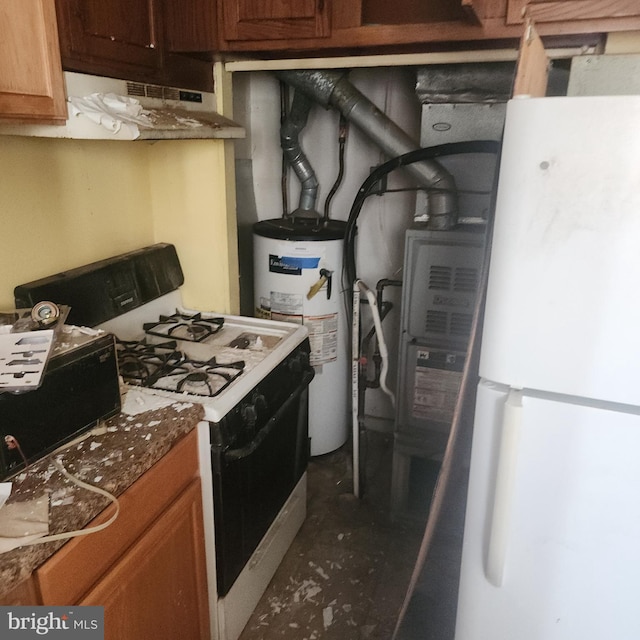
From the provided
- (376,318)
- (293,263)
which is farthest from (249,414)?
(293,263)

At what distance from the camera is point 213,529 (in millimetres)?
1513

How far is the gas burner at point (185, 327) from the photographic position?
6.33 ft

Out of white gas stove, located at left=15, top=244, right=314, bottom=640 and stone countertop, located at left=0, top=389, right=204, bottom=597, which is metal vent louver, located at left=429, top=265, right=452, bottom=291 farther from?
stone countertop, located at left=0, top=389, right=204, bottom=597

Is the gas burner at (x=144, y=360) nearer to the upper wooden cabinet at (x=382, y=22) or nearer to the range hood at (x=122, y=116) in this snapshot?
the range hood at (x=122, y=116)

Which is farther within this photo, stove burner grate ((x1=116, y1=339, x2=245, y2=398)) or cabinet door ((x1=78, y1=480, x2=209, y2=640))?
stove burner grate ((x1=116, y1=339, x2=245, y2=398))

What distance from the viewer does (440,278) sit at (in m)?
1.98

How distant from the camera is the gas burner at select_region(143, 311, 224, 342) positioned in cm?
193

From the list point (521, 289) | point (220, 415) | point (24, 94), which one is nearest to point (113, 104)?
point (24, 94)

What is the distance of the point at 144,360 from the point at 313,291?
2.69 feet

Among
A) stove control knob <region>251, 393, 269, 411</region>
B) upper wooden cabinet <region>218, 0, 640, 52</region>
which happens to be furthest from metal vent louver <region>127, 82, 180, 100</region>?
stove control knob <region>251, 393, 269, 411</region>

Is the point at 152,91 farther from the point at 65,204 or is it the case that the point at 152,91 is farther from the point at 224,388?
the point at 224,388

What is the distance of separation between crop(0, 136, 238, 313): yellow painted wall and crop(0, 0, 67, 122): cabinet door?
0.34 m

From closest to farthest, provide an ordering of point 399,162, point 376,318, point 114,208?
point 114,208, point 399,162, point 376,318

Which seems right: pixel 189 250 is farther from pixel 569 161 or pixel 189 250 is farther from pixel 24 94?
pixel 569 161
